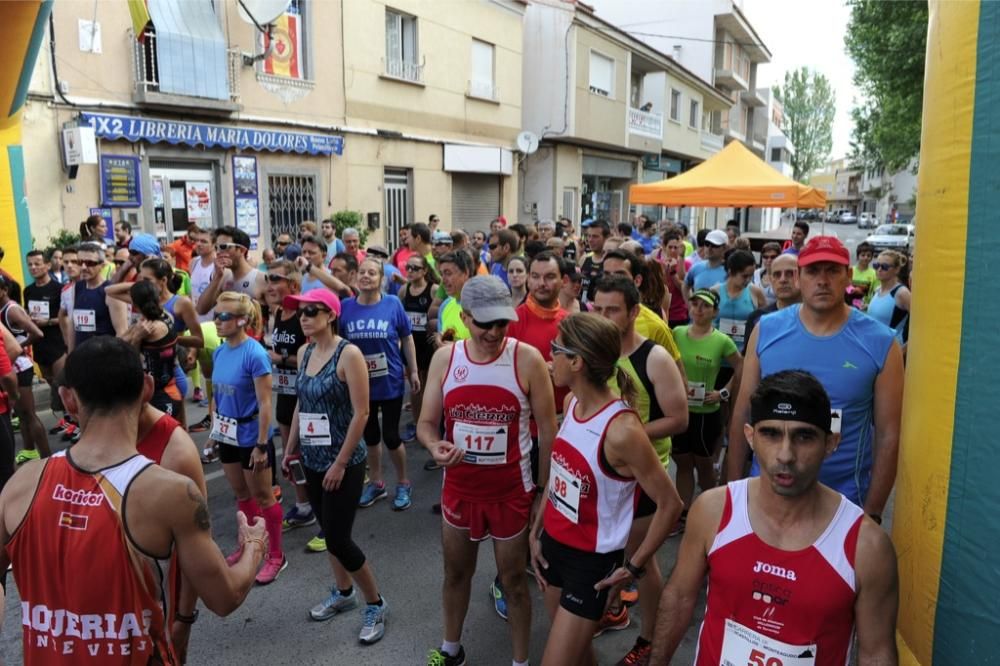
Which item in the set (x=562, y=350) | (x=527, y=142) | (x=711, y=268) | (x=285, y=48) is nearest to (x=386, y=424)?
(x=562, y=350)

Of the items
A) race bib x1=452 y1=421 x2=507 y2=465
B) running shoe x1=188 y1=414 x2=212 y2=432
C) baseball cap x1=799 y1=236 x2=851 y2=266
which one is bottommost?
running shoe x1=188 y1=414 x2=212 y2=432

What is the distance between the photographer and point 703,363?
4703 mm

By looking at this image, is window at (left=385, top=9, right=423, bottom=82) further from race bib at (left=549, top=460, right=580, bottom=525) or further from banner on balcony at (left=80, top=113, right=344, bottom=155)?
race bib at (left=549, top=460, right=580, bottom=525)

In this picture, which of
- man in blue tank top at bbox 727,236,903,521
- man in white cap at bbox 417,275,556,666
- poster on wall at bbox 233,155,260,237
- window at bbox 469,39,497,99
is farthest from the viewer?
window at bbox 469,39,497,99

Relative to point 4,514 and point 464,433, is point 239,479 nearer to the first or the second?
point 464,433

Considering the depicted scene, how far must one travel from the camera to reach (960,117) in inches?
88.0

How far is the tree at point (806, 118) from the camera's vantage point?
67.9 metres

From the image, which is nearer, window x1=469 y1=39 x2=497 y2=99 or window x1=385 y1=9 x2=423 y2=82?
window x1=385 y1=9 x2=423 y2=82

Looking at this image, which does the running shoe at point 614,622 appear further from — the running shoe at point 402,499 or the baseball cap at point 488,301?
the running shoe at point 402,499

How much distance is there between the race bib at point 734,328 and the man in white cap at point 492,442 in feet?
10.3

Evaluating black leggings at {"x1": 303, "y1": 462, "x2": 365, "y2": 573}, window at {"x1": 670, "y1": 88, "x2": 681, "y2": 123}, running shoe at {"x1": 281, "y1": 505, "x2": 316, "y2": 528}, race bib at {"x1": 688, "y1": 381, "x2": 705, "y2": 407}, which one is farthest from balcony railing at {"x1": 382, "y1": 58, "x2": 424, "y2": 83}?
window at {"x1": 670, "y1": 88, "x2": 681, "y2": 123}

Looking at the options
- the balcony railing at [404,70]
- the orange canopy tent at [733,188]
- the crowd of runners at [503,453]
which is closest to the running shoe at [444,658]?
the crowd of runners at [503,453]

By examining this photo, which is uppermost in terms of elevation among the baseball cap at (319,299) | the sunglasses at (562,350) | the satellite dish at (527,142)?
the satellite dish at (527,142)

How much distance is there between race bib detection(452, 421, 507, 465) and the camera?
122 inches
